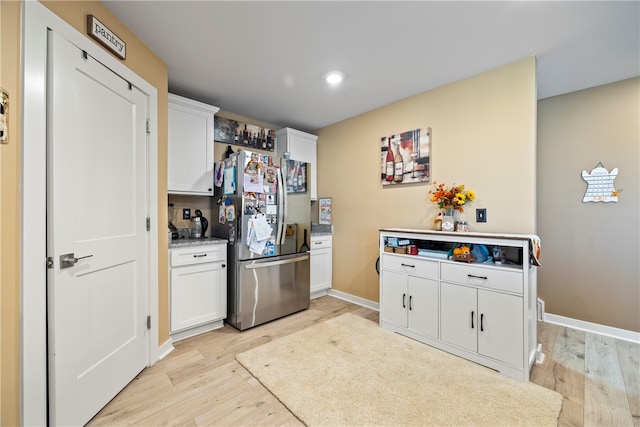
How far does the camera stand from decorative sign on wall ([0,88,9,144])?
43.8 inches

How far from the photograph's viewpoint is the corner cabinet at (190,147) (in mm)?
2660

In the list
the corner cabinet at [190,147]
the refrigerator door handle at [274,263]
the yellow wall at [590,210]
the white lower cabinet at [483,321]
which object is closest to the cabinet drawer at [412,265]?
the white lower cabinet at [483,321]

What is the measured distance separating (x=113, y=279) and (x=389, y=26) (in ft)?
8.32

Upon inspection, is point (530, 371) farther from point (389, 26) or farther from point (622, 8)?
point (389, 26)

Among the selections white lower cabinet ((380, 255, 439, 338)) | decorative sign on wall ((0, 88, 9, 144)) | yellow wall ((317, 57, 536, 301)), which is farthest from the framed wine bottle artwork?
decorative sign on wall ((0, 88, 9, 144))

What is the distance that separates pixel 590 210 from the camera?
2660 millimetres

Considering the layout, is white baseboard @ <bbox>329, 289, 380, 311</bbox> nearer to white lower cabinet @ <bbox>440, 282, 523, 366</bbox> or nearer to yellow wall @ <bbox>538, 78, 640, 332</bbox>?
white lower cabinet @ <bbox>440, 282, 523, 366</bbox>

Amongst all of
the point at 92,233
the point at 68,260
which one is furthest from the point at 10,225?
the point at 92,233

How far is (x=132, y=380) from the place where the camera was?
1860 mm

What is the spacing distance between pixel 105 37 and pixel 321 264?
3120mm

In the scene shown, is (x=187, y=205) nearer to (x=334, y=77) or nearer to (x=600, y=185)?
(x=334, y=77)

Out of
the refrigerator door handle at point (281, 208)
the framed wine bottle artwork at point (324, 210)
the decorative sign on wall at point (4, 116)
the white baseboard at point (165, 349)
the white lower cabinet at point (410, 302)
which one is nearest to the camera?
the decorative sign on wall at point (4, 116)

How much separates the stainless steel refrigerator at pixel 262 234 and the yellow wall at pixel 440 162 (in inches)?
29.7

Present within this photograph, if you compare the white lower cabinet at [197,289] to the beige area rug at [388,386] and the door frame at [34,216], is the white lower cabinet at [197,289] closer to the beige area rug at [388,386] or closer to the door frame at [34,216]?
the beige area rug at [388,386]
